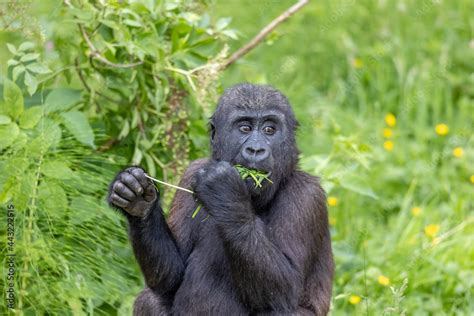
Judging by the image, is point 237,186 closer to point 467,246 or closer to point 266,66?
point 467,246

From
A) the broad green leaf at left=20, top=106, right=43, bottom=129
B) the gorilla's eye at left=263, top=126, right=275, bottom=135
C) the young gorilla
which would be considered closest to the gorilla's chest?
the young gorilla

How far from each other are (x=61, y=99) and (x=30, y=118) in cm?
59

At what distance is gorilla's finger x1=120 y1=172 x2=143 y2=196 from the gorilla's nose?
0.68m

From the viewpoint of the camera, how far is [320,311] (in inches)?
254

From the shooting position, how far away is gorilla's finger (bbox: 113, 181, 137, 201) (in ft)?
19.9

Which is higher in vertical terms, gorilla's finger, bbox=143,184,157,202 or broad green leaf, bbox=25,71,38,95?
broad green leaf, bbox=25,71,38,95

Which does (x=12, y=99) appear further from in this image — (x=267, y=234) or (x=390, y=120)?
(x=390, y=120)

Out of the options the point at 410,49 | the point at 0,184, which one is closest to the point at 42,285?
the point at 0,184

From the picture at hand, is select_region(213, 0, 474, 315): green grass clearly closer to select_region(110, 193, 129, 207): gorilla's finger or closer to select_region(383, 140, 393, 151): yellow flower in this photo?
select_region(383, 140, 393, 151): yellow flower

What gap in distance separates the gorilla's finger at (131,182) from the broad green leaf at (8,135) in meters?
1.04

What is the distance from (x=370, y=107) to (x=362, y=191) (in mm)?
3240

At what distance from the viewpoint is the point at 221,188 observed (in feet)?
19.2

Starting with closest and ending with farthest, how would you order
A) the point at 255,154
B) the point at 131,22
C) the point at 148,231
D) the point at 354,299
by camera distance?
the point at 255,154, the point at 148,231, the point at 131,22, the point at 354,299

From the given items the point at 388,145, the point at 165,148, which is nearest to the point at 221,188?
the point at 165,148
